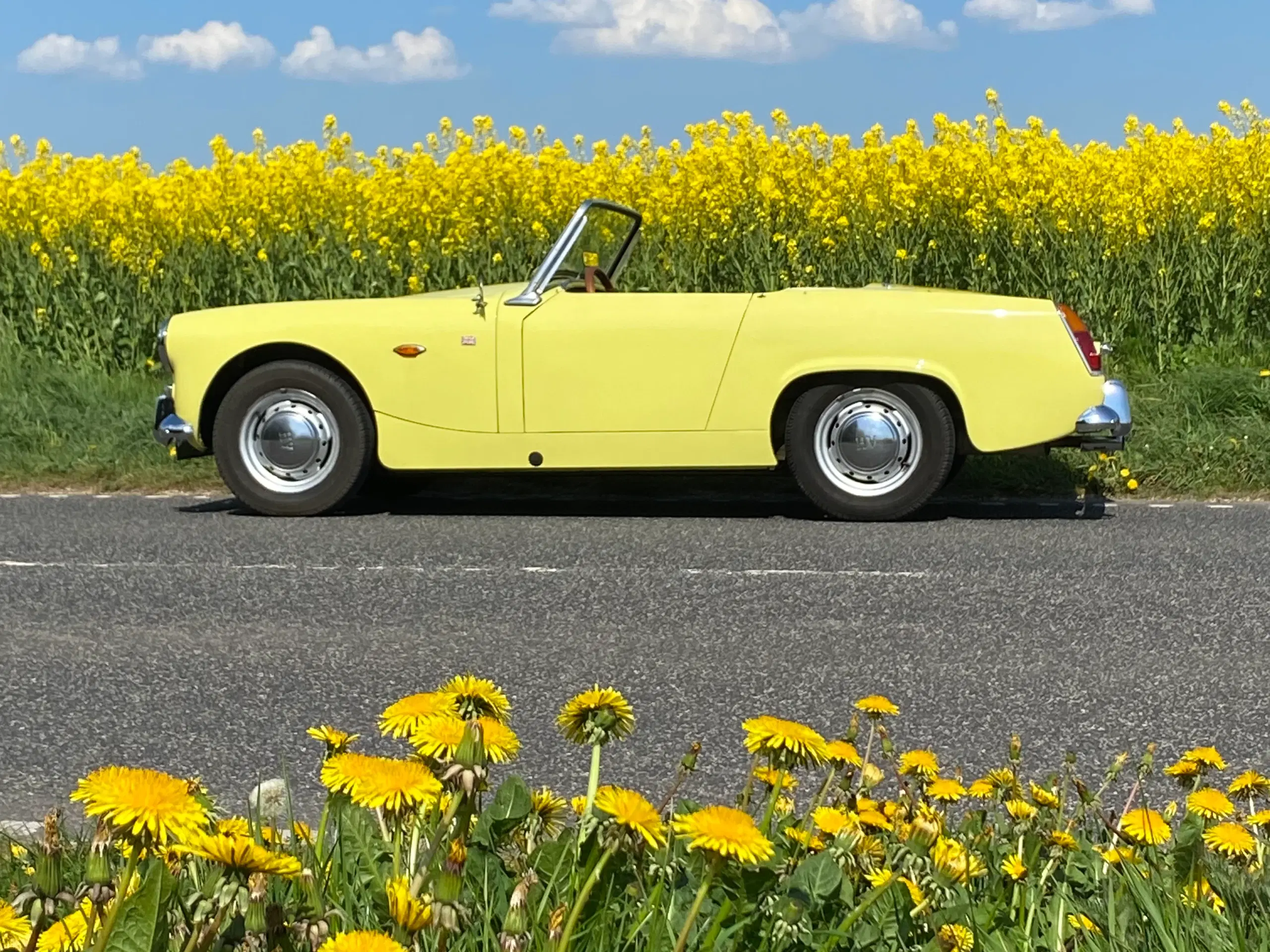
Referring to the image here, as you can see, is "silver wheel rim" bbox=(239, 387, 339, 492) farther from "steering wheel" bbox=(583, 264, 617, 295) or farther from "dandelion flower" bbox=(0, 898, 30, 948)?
"dandelion flower" bbox=(0, 898, 30, 948)

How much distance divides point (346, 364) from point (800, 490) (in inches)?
96.8

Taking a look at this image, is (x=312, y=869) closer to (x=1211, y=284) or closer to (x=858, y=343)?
(x=858, y=343)

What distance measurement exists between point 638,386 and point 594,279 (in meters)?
0.83

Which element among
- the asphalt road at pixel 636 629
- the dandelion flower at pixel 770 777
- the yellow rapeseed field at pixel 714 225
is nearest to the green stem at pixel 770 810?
the dandelion flower at pixel 770 777

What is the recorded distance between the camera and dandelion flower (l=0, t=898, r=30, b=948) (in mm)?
1578

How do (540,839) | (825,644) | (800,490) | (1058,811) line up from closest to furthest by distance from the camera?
(540,839) < (1058,811) < (825,644) < (800,490)

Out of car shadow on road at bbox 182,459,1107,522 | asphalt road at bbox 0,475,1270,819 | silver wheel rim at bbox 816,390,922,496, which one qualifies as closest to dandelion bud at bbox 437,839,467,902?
asphalt road at bbox 0,475,1270,819

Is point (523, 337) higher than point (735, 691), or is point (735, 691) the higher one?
point (523, 337)

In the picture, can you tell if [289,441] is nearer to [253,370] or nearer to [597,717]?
[253,370]

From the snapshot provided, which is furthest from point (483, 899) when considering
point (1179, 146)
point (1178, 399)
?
point (1179, 146)

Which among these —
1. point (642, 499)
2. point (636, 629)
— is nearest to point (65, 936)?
point (636, 629)

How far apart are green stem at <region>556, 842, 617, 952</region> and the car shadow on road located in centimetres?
635

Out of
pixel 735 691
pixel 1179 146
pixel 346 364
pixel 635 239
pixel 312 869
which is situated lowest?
pixel 735 691

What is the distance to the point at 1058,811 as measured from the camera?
263 cm
